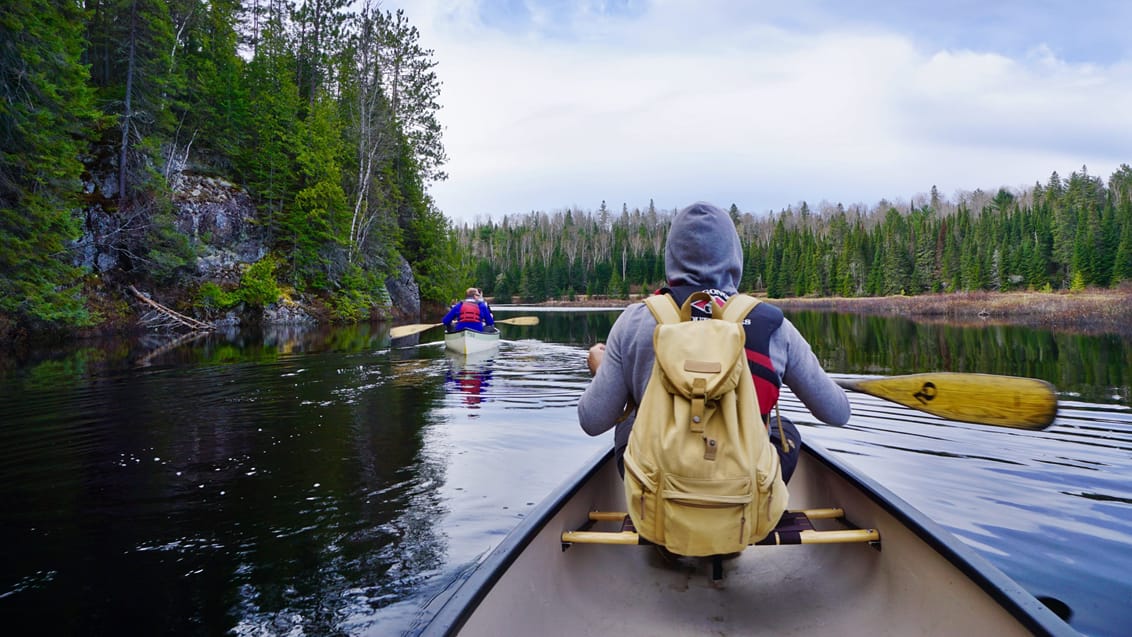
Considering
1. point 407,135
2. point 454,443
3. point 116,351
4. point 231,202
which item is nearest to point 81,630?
point 454,443

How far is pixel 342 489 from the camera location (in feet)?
16.4

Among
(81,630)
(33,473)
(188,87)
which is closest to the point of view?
(81,630)

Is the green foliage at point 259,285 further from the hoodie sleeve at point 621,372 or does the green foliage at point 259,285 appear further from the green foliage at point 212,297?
the hoodie sleeve at point 621,372

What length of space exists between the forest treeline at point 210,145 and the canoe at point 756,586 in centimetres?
1647

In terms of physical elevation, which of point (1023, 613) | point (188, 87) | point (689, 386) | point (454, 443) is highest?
point (188, 87)

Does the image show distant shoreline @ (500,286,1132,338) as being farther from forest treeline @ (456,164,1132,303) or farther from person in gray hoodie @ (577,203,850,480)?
person in gray hoodie @ (577,203,850,480)

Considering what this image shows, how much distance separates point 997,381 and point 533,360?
39.5 ft

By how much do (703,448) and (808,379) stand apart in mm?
721

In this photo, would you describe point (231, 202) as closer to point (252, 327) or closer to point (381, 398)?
point (252, 327)

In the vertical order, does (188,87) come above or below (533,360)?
above

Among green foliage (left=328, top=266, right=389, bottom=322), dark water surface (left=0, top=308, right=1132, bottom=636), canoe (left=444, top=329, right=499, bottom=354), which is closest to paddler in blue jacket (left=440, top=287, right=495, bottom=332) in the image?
canoe (left=444, top=329, right=499, bottom=354)

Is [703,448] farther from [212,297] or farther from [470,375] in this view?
[212,297]

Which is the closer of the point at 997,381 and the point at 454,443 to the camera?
the point at 997,381

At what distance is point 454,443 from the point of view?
6.59 meters
